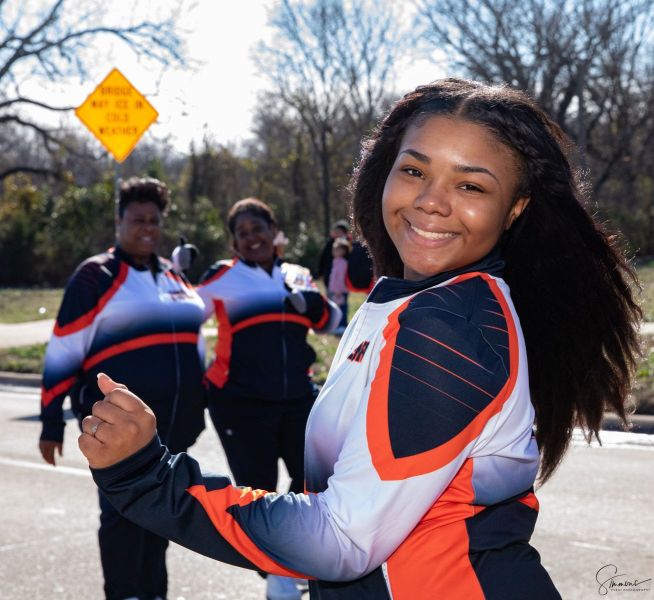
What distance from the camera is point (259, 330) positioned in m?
5.40

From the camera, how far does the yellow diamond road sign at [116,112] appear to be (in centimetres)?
1149

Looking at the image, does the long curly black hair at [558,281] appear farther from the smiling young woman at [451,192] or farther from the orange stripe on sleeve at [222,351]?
the orange stripe on sleeve at [222,351]

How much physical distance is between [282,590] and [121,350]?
1.42 m

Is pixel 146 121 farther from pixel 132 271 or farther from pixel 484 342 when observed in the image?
pixel 484 342

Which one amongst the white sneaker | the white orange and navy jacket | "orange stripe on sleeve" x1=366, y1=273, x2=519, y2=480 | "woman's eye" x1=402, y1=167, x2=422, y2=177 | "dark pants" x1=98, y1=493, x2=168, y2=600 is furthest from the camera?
the white orange and navy jacket

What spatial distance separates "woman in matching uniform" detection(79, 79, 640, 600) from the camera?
1711 millimetres

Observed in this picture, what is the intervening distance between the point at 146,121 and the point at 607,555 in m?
7.73

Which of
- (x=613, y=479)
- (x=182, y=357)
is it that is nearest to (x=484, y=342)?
(x=182, y=357)

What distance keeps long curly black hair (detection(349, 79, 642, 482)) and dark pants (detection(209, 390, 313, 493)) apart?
10.1 feet

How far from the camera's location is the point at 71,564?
5613 mm

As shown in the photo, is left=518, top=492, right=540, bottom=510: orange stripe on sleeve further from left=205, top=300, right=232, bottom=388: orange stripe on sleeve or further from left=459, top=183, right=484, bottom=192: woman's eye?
left=205, top=300, right=232, bottom=388: orange stripe on sleeve

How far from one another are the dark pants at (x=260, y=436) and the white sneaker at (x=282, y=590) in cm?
46

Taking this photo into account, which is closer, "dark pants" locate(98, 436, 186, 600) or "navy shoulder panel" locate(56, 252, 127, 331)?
"dark pants" locate(98, 436, 186, 600)

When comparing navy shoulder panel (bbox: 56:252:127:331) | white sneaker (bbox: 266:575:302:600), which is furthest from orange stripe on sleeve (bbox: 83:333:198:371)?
white sneaker (bbox: 266:575:302:600)
